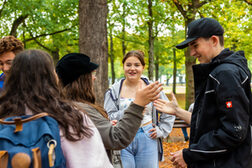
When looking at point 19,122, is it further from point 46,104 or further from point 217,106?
point 217,106

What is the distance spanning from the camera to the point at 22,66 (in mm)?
1583

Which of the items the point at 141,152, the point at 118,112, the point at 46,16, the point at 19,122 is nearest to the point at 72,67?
the point at 19,122

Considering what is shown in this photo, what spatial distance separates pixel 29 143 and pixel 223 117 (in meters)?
1.39

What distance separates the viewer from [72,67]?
2285mm

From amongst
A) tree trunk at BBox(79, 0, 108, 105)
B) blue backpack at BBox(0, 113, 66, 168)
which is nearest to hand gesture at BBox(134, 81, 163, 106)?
blue backpack at BBox(0, 113, 66, 168)

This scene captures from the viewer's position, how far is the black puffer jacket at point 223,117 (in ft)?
6.33

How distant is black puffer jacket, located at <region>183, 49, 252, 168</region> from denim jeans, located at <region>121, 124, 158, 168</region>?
142cm

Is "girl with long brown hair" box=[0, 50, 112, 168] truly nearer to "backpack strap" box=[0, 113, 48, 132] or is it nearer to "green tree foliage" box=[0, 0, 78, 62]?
"backpack strap" box=[0, 113, 48, 132]

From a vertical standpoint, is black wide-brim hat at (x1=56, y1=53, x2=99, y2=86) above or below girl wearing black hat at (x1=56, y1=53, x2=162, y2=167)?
above

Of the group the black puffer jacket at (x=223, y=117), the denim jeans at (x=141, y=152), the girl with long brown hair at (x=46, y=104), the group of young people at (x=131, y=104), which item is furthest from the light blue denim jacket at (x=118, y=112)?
the girl with long brown hair at (x=46, y=104)

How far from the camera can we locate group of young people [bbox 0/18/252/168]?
1.57 meters

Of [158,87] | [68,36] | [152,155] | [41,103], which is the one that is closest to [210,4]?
[68,36]

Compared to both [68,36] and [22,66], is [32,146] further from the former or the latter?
[68,36]

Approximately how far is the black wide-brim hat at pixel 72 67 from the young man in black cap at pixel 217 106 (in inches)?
37.7
